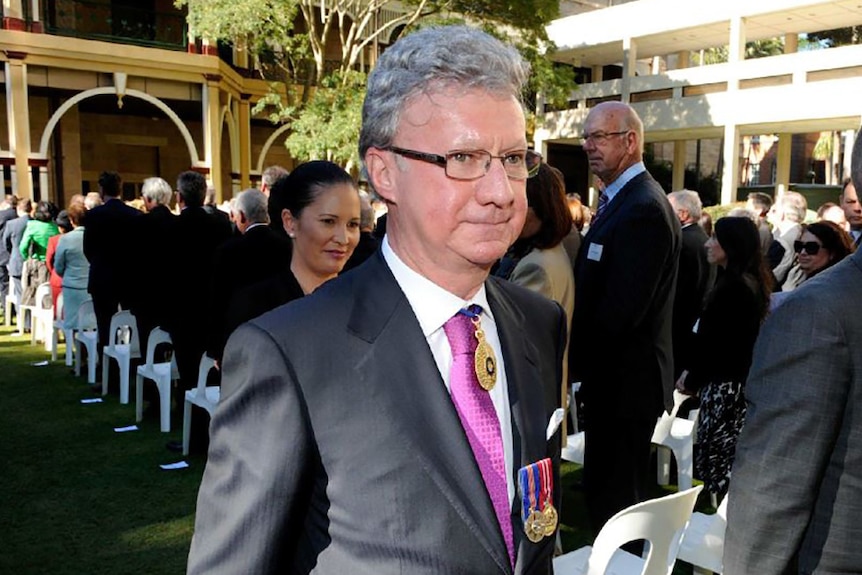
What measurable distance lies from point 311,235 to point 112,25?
17.9 meters

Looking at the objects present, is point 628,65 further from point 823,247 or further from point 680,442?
point 680,442

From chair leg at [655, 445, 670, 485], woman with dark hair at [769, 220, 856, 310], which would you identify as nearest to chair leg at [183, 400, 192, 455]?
chair leg at [655, 445, 670, 485]

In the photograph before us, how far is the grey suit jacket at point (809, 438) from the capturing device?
141cm

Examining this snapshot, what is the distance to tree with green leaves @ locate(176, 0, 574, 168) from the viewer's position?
14.4 m

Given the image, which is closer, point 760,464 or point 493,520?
point 493,520

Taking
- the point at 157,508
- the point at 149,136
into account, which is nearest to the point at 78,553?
the point at 157,508

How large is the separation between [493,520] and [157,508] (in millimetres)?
4035

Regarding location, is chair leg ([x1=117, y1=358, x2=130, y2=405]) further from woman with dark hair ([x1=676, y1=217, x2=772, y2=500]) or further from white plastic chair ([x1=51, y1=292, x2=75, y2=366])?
woman with dark hair ([x1=676, y1=217, x2=772, y2=500])

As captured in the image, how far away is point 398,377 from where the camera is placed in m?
1.16

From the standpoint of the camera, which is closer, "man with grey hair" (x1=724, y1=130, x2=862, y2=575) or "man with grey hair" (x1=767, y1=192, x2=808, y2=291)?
"man with grey hair" (x1=724, y1=130, x2=862, y2=575)

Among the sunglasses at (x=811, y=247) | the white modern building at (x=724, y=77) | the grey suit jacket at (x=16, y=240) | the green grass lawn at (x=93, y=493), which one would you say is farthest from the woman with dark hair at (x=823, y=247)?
the white modern building at (x=724, y=77)

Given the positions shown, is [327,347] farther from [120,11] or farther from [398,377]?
[120,11]

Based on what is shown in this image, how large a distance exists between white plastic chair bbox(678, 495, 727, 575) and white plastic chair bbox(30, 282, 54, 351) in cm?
802

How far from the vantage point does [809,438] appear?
142 centimetres
